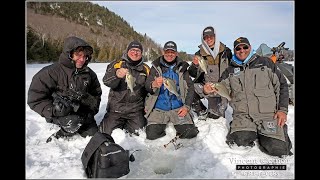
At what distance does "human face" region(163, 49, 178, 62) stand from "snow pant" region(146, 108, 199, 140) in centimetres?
94

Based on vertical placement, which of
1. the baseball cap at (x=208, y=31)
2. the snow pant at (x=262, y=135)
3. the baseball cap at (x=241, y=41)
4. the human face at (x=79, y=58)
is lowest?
the snow pant at (x=262, y=135)

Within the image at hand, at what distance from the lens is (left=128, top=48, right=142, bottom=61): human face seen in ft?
15.6

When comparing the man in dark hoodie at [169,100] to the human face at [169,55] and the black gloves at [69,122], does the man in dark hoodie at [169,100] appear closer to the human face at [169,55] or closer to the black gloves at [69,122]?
the human face at [169,55]

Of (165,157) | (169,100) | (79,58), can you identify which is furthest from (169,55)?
(165,157)

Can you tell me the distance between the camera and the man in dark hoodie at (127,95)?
15.7 feet

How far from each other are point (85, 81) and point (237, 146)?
278 cm

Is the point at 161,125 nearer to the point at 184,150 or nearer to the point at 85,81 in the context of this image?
the point at 184,150

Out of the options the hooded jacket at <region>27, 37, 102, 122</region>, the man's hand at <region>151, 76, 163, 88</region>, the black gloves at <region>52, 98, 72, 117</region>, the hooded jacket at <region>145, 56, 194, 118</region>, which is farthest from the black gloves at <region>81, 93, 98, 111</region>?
the man's hand at <region>151, 76, 163, 88</region>

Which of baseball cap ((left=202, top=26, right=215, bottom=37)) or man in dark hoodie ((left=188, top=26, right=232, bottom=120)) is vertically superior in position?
baseball cap ((left=202, top=26, right=215, bottom=37))

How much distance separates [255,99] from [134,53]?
7.18 ft

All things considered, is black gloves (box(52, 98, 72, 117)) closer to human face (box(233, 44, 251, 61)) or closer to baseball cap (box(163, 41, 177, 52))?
baseball cap (box(163, 41, 177, 52))

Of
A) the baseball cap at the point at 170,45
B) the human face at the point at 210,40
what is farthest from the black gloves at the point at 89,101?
the human face at the point at 210,40
